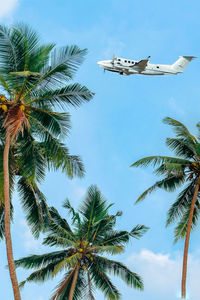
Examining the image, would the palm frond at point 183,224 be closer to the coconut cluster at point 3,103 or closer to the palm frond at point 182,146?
the palm frond at point 182,146

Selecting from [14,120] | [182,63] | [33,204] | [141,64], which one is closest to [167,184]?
[33,204]

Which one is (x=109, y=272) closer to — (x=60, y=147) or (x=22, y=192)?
(x=22, y=192)

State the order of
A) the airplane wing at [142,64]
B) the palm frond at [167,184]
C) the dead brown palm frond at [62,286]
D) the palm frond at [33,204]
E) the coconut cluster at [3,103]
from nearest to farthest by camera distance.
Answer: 1. the coconut cluster at [3,103]
2. the palm frond at [33,204]
3. the dead brown palm frond at [62,286]
4. the palm frond at [167,184]
5. the airplane wing at [142,64]

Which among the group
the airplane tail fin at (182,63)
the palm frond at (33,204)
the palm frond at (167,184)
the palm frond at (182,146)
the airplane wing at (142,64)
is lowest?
the palm frond at (33,204)

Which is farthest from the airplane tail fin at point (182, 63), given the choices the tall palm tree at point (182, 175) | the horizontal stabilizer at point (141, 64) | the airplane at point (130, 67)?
the tall palm tree at point (182, 175)

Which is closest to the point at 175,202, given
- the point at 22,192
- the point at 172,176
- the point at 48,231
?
the point at 172,176

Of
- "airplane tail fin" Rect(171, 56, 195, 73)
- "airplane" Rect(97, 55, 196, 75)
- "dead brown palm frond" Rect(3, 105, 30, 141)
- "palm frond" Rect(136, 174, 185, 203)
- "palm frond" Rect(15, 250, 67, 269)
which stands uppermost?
"airplane tail fin" Rect(171, 56, 195, 73)

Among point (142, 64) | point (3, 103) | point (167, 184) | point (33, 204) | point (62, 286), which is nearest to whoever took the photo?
point (3, 103)

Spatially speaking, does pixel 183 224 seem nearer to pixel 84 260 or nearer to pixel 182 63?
pixel 84 260

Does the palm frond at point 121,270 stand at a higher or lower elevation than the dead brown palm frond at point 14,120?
lower

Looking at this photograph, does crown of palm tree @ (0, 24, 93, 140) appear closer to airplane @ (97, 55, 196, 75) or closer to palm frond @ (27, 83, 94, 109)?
palm frond @ (27, 83, 94, 109)

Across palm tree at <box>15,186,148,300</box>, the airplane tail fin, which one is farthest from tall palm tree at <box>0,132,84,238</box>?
the airplane tail fin

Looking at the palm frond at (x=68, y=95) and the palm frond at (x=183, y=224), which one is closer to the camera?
the palm frond at (x=68, y=95)

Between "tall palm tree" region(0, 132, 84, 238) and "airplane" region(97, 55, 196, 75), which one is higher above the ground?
"airplane" region(97, 55, 196, 75)
